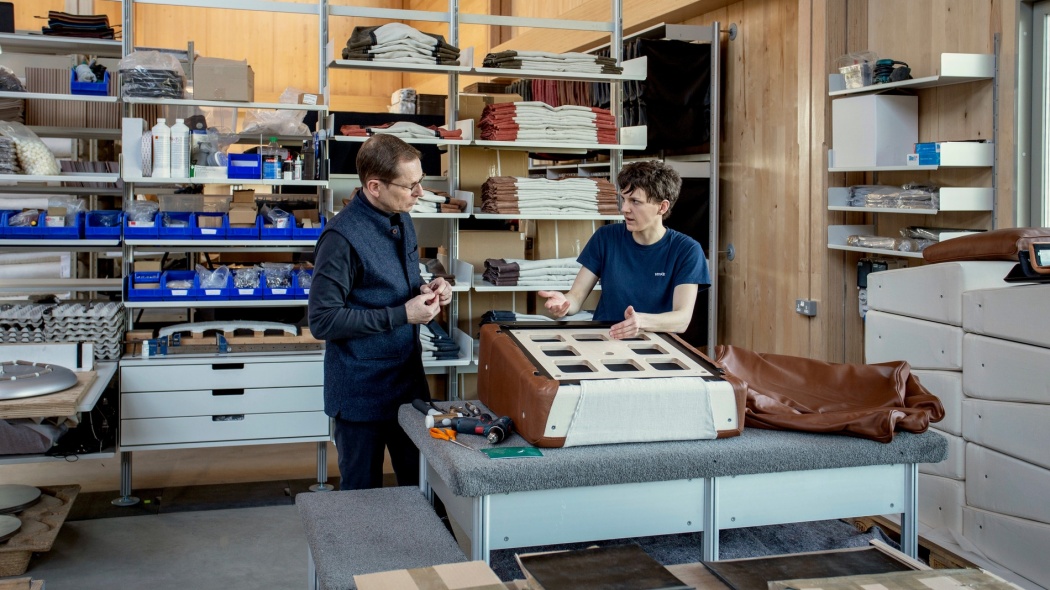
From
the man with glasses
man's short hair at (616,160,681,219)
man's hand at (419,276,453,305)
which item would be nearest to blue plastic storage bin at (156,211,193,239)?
the man with glasses

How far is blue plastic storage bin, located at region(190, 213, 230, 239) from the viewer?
4.60 m

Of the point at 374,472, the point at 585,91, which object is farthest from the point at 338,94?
the point at 374,472

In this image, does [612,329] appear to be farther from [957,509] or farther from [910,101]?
[910,101]

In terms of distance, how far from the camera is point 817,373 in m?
2.75

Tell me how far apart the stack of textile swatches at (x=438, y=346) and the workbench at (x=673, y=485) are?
97.6 inches

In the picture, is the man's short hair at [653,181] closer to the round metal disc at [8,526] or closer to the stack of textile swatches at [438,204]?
the stack of textile swatches at [438,204]

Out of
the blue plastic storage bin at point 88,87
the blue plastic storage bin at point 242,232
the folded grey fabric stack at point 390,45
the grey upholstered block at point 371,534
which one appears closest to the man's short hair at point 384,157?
the grey upholstered block at point 371,534

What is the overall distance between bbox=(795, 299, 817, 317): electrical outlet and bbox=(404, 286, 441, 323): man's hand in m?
3.35

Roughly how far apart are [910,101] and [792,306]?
59.1 inches

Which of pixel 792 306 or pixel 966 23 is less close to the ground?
pixel 966 23

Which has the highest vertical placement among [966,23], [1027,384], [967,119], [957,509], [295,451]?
[966,23]

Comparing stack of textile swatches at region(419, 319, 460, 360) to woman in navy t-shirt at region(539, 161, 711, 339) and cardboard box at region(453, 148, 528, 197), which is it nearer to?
cardboard box at region(453, 148, 528, 197)

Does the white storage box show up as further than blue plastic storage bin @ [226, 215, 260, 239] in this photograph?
Yes

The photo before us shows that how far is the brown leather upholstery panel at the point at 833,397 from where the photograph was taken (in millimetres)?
2406
